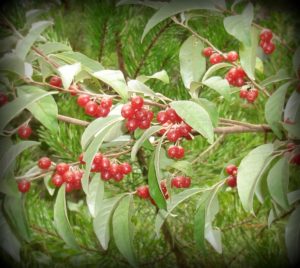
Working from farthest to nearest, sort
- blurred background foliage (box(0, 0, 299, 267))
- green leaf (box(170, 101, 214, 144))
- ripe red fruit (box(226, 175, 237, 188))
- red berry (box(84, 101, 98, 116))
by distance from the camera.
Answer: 1. blurred background foliage (box(0, 0, 299, 267))
2. ripe red fruit (box(226, 175, 237, 188))
3. red berry (box(84, 101, 98, 116))
4. green leaf (box(170, 101, 214, 144))

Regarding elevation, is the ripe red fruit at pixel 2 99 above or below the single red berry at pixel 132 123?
above

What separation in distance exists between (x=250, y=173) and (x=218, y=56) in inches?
9.7

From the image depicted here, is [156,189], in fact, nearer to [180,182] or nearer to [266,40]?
[180,182]

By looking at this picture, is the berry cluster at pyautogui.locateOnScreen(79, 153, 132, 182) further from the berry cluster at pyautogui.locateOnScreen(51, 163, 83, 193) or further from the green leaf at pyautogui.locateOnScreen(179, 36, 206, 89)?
the green leaf at pyautogui.locateOnScreen(179, 36, 206, 89)

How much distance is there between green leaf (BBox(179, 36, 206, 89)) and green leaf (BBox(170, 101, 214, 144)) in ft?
0.70

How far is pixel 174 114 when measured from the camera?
58cm

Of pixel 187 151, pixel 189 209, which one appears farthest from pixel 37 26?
pixel 189 209

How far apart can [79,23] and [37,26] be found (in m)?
0.47

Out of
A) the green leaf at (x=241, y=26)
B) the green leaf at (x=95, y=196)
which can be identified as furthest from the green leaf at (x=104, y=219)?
the green leaf at (x=241, y=26)

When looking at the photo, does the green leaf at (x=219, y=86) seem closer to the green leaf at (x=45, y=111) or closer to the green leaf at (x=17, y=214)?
the green leaf at (x=45, y=111)

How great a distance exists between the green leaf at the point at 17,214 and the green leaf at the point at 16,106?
15cm

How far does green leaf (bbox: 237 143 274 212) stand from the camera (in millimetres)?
559

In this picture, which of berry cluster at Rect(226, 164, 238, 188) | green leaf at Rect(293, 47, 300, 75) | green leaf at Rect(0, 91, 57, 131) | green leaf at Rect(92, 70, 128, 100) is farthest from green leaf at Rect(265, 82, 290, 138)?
green leaf at Rect(0, 91, 57, 131)

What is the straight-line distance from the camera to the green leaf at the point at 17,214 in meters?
0.62
